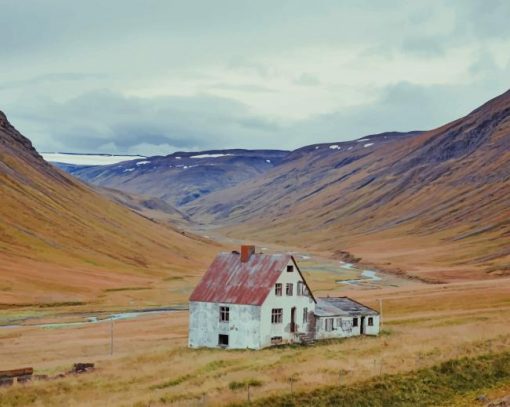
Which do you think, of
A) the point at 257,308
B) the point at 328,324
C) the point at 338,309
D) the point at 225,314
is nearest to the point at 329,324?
the point at 328,324

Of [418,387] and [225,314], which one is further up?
[225,314]

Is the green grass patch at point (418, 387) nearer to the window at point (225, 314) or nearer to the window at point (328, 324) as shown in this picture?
the window at point (328, 324)

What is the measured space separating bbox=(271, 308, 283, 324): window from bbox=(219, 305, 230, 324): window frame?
159 inches

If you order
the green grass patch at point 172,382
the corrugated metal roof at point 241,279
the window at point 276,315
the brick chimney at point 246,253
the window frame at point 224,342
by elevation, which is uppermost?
the brick chimney at point 246,253

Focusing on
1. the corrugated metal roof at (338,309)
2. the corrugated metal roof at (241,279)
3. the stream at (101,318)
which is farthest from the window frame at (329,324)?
the stream at (101,318)

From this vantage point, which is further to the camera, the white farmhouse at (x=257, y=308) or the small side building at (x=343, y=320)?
the small side building at (x=343, y=320)

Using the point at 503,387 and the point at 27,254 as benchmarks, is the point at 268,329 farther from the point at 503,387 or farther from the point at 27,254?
the point at 27,254

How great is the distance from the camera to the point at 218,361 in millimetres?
54812

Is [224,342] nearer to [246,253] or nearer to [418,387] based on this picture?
[246,253]

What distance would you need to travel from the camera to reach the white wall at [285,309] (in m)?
67.8

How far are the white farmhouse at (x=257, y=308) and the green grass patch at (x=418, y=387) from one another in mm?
24990

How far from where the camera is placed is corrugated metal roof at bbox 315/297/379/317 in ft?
241

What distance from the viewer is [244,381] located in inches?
1694

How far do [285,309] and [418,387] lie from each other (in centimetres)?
2928
